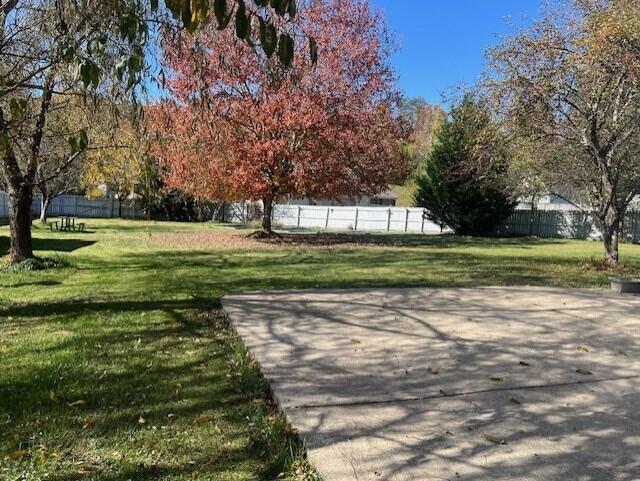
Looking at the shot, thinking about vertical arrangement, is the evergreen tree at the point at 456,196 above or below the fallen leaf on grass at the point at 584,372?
above

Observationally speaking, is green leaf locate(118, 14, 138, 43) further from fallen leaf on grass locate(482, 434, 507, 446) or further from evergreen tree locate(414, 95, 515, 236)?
evergreen tree locate(414, 95, 515, 236)

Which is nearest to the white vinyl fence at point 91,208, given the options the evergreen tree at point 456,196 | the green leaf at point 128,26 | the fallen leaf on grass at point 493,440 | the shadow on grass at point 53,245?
the evergreen tree at point 456,196

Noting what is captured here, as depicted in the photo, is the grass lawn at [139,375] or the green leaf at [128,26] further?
the grass lawn at [139,375]

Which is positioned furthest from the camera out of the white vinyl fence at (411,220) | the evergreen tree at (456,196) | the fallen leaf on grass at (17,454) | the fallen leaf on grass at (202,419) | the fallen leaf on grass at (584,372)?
the white vinyl fence at (411,220)

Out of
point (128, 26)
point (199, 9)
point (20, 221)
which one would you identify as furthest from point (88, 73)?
point (20, 221)

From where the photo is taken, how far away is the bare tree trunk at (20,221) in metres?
11.5

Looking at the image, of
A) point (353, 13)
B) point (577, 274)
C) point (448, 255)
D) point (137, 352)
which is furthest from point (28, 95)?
point (353, 13)

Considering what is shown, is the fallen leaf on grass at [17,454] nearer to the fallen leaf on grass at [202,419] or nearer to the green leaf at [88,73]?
the fallen leaf on grass at [202,419]

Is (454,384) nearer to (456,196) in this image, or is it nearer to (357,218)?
(456,196)

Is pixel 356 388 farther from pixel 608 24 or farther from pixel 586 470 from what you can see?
pixel 608 24

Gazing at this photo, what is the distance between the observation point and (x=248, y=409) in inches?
159

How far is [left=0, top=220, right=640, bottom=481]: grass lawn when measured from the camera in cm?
323

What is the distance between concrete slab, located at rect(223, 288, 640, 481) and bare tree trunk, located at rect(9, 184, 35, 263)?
602 centimetres

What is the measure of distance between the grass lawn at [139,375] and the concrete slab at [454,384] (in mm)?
349
